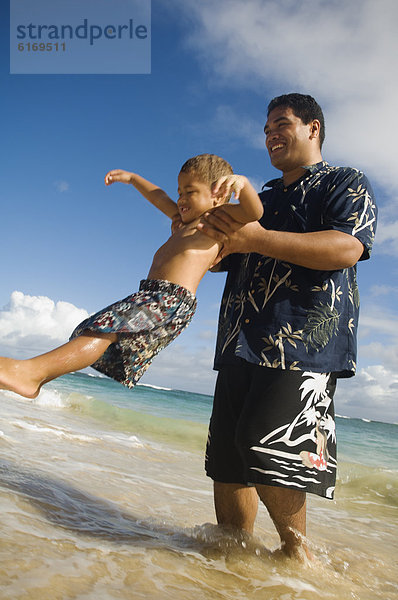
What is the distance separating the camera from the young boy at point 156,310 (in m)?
1.86

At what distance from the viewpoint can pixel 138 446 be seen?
634cm

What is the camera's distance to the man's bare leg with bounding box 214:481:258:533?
2.28m

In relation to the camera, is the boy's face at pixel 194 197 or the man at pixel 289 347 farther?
the boy's face at pixel 194 197

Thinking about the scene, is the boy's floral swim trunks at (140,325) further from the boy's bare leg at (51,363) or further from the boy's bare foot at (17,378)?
the boy's bare foot at (17,378)

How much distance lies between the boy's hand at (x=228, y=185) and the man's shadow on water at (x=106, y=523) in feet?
5.15

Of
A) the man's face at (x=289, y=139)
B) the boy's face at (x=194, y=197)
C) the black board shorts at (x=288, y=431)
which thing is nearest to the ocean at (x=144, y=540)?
the black board shorts at (x=288, y=431)

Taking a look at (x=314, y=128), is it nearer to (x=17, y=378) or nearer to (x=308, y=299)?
(x=308, y=299)

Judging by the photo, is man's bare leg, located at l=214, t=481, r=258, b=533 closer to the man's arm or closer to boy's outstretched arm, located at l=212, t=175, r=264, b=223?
the man's arm

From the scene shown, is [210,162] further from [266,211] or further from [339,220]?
[339,220]

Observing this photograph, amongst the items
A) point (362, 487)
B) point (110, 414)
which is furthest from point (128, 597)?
point (110, 414)

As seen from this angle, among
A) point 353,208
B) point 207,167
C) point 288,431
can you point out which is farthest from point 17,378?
point 353,208

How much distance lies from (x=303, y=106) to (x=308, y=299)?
3.55 ft

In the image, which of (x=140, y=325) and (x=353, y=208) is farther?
(x=353, y=208)

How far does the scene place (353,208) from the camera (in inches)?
84.5
